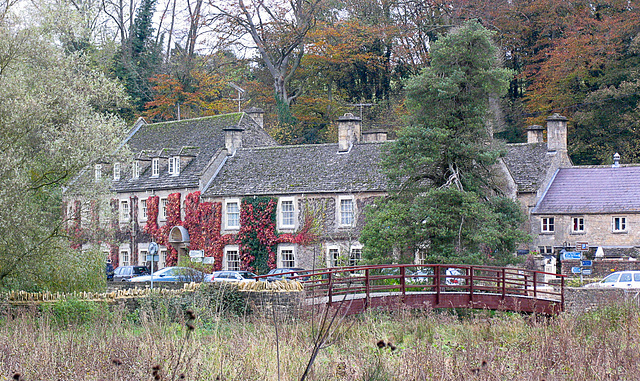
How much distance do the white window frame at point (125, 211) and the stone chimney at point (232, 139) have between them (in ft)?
22.5

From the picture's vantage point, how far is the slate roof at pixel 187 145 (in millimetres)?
46031

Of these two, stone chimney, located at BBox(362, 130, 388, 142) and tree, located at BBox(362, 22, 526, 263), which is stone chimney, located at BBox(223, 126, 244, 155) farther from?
tree, located at BBox(362, 22, 526, 263)

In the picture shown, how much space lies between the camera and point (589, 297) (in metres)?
25.0

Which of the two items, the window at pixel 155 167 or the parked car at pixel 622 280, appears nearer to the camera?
the parked car at pixel 622 280

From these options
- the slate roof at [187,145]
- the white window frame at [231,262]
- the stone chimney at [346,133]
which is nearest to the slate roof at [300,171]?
the stone chimney at [346,133]

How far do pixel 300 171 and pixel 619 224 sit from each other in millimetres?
15583

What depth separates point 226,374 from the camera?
12.9 metres

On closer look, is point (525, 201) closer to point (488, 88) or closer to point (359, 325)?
point (488, 88)

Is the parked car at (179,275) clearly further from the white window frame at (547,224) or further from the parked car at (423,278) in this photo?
the white window frame at (547,224)

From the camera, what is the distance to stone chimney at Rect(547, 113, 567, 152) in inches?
1708

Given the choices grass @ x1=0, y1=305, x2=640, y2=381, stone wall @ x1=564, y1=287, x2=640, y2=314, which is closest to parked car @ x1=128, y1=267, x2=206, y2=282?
stone wall @ x1=564, y1=287, x2=640, y2=314

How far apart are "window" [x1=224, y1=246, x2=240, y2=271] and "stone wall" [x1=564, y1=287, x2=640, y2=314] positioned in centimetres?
2091

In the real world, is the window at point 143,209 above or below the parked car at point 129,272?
above

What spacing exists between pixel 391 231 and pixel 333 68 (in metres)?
33.1
